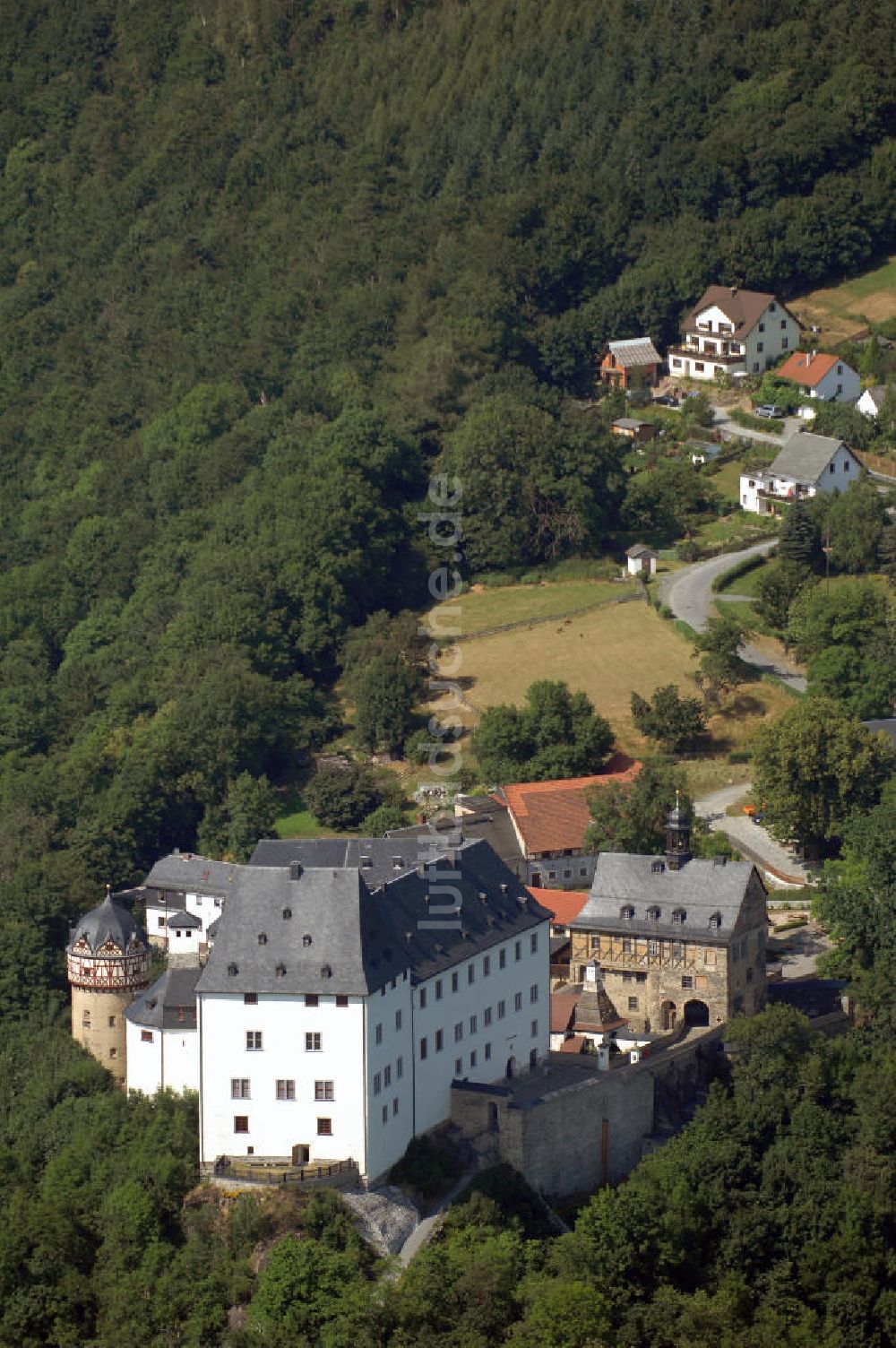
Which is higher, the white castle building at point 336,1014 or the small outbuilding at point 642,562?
the white castle building at point 336,1014

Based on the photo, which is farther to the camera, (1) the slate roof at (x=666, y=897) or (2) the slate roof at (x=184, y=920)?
(2) the slate roof at (x=184, y=920)

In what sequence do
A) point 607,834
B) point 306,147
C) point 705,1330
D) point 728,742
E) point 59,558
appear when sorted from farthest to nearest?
1. point 306,147
2. point 59,558
3. point 728,742
4. point 607,834
5. point 705,1330

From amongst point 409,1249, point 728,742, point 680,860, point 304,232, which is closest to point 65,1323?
point 409,1249

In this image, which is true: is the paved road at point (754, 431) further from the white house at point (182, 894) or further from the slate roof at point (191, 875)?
the white house at point (182, 894)

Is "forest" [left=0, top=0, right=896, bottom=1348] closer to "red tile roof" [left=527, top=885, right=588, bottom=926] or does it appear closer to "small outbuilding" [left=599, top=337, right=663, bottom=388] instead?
"small outbuilding" [left=599, top=337, right=663, bottom=388]

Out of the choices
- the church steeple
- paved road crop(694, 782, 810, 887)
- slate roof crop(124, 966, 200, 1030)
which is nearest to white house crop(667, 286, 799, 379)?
paved road crop(694, 782, 810, 887)

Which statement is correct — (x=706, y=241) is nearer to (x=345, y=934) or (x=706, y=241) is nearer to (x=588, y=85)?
(x=588, y=85)

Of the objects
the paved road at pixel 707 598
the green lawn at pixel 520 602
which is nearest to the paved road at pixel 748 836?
the paved road at pixel 707 598
